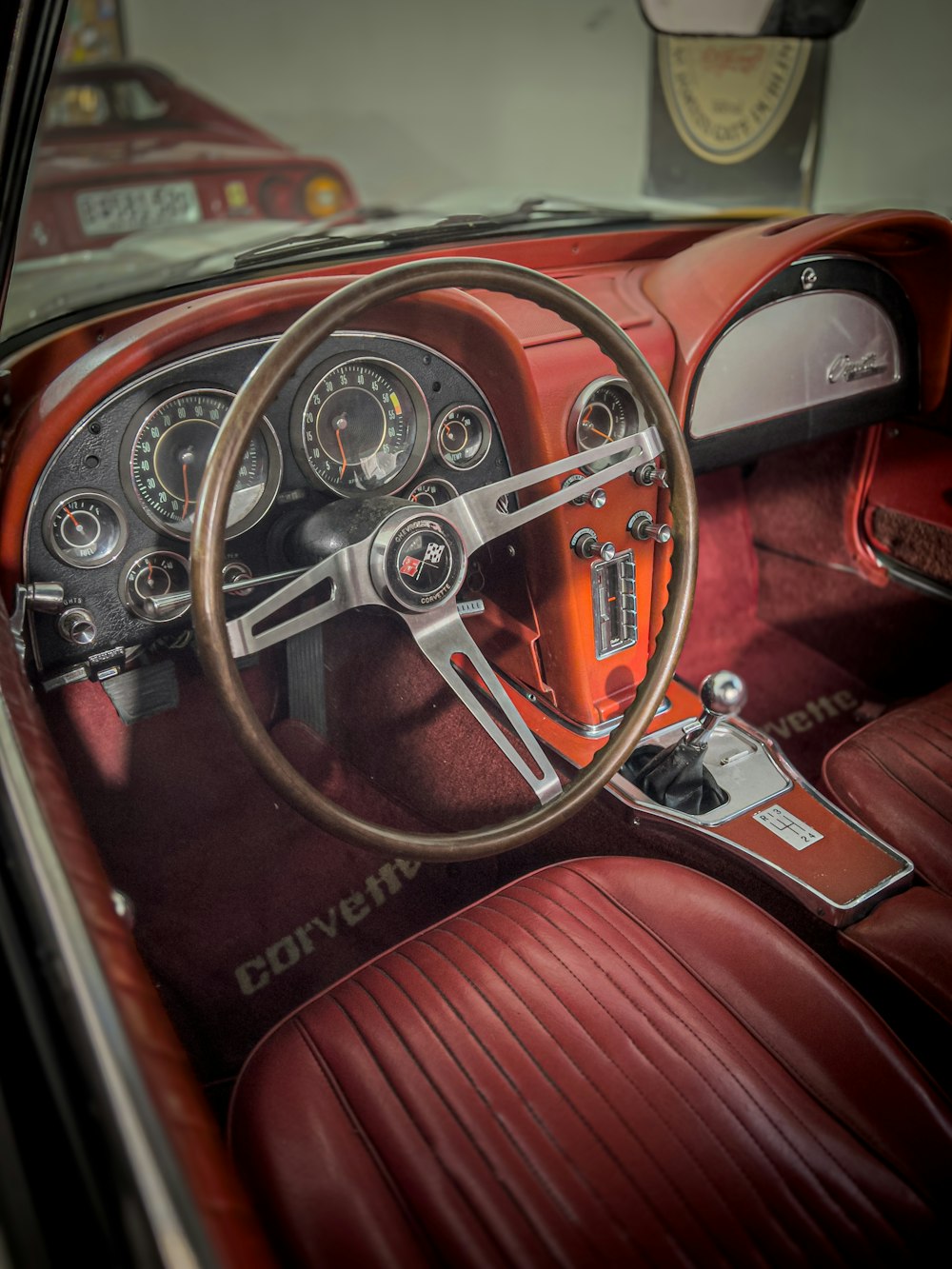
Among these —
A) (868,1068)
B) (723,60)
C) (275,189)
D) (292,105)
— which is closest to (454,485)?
(868,1068)

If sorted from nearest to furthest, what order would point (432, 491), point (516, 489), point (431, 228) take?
point (516, 489) → point (432, 491) → point (431, 228)

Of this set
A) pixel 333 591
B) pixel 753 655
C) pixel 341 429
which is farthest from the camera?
pixel 753 655

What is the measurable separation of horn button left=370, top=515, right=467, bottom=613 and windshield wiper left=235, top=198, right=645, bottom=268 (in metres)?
0.72

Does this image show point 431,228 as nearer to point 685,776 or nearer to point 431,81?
point 685,776

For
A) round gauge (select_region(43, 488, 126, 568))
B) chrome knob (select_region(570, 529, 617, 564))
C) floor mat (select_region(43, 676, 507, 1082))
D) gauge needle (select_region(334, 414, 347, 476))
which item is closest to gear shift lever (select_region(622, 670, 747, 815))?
chrome knob (select_region(570, 529, 617, 564))

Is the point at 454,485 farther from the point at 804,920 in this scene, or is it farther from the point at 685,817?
the point at 804,920

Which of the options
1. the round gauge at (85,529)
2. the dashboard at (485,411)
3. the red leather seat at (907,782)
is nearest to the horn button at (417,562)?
the dashboard at (485,411)

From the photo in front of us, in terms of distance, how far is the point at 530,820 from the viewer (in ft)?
3.77

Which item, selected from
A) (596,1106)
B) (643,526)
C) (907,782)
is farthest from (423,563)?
(907,782)

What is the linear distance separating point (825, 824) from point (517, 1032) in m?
0.69

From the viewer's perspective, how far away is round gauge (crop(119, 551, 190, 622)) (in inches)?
52.7

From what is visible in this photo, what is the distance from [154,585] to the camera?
138 cm

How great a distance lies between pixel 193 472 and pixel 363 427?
0.28m

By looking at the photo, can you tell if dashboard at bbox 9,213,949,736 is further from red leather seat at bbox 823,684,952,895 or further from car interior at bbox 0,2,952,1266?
red leather seat at bbox 823,684,952,895
